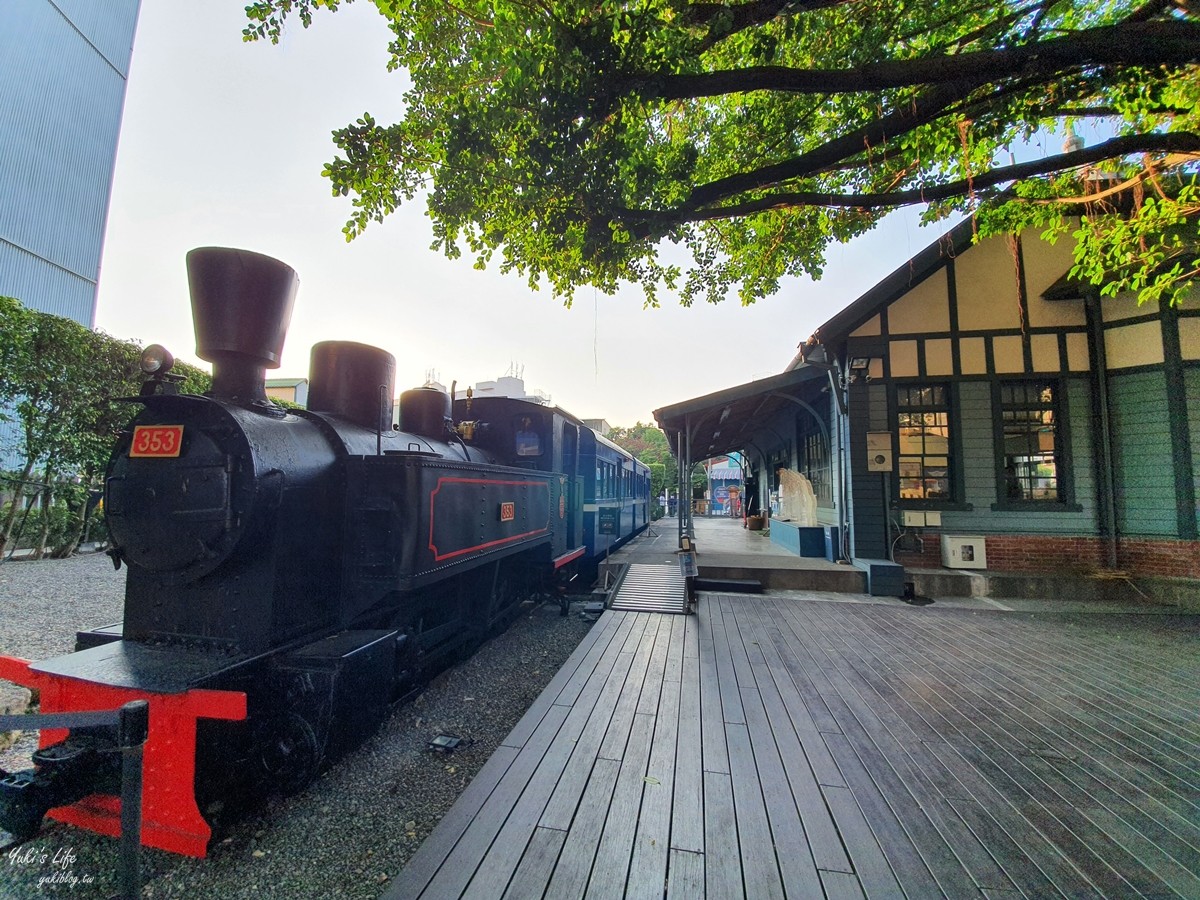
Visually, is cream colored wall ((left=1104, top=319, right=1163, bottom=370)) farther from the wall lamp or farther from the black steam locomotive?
the black steam locomotive

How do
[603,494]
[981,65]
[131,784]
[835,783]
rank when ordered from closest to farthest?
[131,784] < [835,783] < [981,65] < [603,494]

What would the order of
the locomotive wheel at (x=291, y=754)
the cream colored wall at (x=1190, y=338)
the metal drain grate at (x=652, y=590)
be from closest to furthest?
1. the locomotive wheel at (x=291, y=754)
2. the metal drain grate at (x=652, y=590)
3. the cream colored wall at (x=1190, y=338)

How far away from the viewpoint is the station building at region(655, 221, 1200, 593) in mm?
6109

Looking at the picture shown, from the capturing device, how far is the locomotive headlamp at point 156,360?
8.36 ft

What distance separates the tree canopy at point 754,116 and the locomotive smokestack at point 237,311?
170 cm

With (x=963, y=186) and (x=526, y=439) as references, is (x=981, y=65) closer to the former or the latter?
(x=963, y=186)

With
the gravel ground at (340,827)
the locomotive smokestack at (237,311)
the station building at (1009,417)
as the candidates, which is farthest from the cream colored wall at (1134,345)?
the locomotive smokestack at (237,311)

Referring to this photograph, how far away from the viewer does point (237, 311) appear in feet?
8.77

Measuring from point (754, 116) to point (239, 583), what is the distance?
5953 mm

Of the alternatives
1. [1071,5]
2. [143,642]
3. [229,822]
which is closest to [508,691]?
[229,822]

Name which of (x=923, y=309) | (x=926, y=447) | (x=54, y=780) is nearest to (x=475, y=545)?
(x=54, y=780)

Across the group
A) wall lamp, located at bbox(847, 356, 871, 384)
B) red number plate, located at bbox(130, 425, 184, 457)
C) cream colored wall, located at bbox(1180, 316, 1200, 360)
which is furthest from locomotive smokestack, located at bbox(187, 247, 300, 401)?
cream colored wall, located at bbox(1180, 316, 1200, 360)

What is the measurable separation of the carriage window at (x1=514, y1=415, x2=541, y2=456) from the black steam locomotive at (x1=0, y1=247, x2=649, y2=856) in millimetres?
2179

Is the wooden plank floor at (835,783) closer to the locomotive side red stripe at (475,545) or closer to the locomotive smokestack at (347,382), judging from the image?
the locomotive side red stripe at (475,545)
